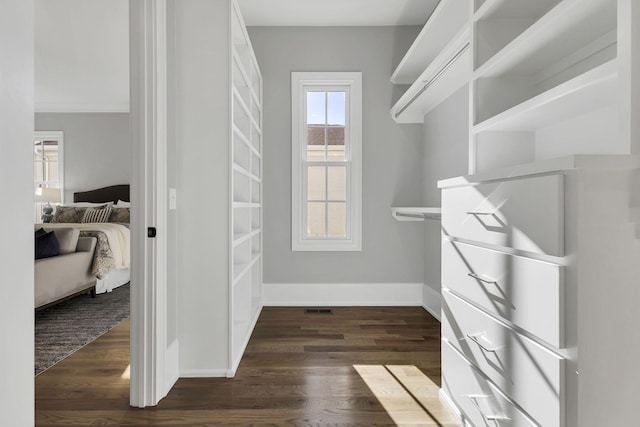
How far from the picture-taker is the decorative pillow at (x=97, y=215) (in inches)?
212

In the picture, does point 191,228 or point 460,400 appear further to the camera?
point 191,228

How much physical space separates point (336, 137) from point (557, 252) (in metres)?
2.93

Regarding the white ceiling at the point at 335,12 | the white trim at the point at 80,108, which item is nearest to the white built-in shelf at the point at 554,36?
the white ceiling at the point at 335,12

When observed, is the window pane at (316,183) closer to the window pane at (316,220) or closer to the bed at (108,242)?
the window pane at (316,220)

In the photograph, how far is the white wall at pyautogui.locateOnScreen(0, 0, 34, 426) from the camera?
2.50 feet

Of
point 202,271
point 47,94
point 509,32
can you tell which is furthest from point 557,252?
point 47,94

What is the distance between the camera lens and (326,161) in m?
3.74

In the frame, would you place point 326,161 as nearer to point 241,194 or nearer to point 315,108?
point 315,108

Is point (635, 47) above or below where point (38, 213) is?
above

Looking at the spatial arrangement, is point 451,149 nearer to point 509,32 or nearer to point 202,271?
point 509,32

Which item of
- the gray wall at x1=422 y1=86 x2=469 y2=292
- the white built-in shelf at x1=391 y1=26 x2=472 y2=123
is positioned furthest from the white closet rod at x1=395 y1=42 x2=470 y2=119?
the gray wall at x1=422 y1=86 x2=469 y2=292

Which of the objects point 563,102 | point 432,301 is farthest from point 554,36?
point 432,301

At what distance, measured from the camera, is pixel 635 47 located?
0.95m

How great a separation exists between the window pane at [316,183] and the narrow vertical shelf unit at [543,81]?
2.08 m
